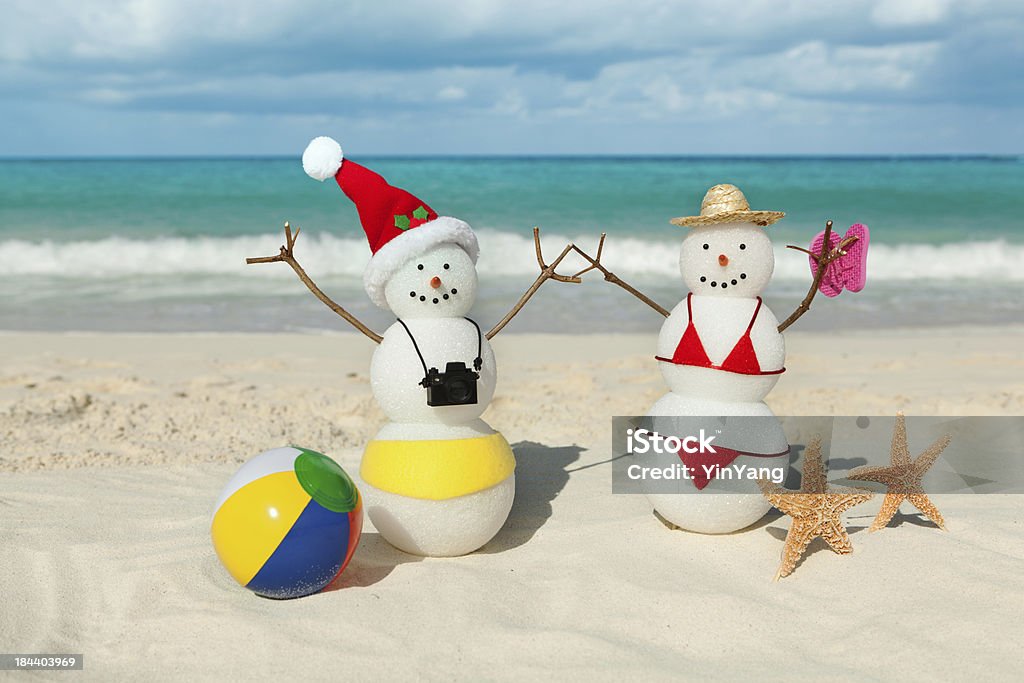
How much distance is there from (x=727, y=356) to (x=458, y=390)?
1195mm

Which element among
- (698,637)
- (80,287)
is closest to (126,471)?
(698,637)

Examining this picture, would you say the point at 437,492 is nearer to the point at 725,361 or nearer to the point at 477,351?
the point at 477,351

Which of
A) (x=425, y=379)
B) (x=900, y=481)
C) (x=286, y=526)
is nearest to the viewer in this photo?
(x=286, y=526)

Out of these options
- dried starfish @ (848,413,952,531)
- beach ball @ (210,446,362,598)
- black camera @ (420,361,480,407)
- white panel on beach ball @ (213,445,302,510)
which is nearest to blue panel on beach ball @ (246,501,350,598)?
beach ball @ (210,446,362,598)

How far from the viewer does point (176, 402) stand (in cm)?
679

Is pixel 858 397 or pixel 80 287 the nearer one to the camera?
pixel 858 397

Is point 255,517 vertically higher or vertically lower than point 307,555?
higher

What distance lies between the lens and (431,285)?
12.5 ft

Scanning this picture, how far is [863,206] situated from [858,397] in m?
21.3

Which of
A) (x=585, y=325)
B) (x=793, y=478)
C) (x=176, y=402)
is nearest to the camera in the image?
(x=793, y=478)

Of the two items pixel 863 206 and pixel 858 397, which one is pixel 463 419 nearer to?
pixel 858 397

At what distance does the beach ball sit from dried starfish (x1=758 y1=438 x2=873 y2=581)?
6.01 feet

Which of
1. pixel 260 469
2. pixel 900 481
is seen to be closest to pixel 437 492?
pixel 260 469

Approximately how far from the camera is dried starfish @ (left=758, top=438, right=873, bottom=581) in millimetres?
3844
